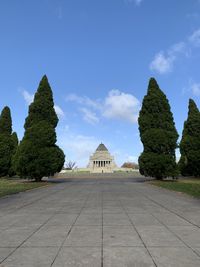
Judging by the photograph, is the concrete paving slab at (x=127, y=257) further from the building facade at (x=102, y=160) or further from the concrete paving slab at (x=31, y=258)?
the building facade at (x=102, y=160)

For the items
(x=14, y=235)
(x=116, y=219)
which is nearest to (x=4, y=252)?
(x=14, y=235)

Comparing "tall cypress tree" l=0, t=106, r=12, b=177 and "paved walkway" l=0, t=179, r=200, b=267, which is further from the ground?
"tall cypress tree" l=0, t=106, r=12, b=177

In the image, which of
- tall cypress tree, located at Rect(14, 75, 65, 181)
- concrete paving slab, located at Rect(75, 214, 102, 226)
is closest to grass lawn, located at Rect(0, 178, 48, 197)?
tall cypress tree, located at Rect(14, 75, 65, 181)

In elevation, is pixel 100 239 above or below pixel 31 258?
above

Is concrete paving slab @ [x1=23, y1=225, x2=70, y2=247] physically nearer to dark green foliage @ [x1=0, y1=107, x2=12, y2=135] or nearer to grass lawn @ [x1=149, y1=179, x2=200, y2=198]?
grass lawn @ [x1=149, y1=179, x2=200, y2=198]

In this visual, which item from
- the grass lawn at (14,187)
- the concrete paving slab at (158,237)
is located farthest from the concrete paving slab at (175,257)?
the grass lawn at (14,187)

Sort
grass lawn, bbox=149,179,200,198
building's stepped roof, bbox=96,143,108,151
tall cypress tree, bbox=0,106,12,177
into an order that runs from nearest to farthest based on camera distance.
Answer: grass lawn, bbox=149,179,200,198 → tall cypress tree, bbox=0,106,12,177 → building's stepped roof, bbox=96,143,108,151

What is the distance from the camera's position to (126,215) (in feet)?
38.3

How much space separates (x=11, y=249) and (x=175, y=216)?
620 cm

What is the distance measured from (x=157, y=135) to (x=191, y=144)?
12.5 meters

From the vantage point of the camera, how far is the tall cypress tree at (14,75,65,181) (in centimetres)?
3969

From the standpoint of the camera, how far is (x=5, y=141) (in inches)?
2151

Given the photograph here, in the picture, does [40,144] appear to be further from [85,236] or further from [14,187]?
[85,236]

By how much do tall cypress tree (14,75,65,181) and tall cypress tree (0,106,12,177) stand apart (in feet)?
41.5
